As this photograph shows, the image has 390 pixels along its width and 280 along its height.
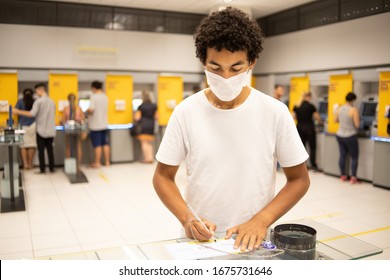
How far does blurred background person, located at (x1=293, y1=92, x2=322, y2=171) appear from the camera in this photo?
23.7ft

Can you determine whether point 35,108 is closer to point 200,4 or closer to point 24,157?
point 24,157

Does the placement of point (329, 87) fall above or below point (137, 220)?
above

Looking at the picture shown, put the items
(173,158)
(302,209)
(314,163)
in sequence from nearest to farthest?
(173,158), (302,209), (314,163)

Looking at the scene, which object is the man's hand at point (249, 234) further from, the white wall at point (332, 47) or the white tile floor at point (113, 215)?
the white wall at point (332, 47)

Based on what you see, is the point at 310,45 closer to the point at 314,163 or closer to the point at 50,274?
the point at 314,163

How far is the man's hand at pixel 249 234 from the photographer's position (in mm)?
1319

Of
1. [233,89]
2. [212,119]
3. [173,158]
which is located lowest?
[173,158]

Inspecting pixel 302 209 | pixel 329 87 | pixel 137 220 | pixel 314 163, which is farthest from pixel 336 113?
pixel 137 220

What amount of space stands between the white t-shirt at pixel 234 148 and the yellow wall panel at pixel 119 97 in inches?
279

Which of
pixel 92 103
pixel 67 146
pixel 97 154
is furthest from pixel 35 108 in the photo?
pixel 97 154

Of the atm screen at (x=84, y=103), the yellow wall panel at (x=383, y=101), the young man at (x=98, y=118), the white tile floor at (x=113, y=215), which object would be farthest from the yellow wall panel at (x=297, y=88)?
the atm screen at (x=84, y=103)

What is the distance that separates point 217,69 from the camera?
4.53 feet

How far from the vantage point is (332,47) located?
7.11 meters

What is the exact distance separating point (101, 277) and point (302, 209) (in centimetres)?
415
